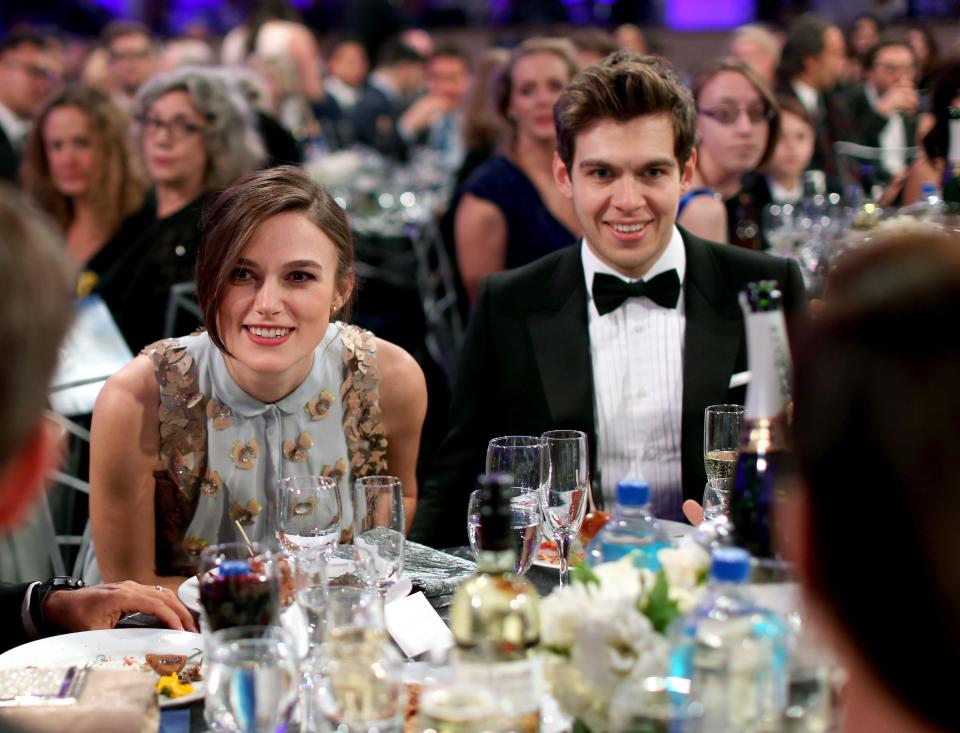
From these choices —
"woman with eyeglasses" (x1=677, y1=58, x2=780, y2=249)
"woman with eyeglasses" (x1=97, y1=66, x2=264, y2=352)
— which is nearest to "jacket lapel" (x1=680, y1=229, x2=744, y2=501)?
"woman with eyeglasses" (x1=677, y1=58, x2=780, y2=249)

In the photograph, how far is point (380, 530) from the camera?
71.9 inches

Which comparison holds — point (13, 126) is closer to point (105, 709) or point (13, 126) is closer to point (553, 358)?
point (553, 358)

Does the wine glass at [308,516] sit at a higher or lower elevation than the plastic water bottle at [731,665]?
higher

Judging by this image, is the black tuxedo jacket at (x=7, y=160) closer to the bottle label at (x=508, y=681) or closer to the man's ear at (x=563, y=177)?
the man's ear at (x=563, y=177)

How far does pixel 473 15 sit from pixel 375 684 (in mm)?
15079

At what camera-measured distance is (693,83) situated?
188 inches

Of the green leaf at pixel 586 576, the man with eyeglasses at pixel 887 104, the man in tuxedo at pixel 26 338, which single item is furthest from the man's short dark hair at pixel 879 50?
the man in tuxedo at pixel 26 338

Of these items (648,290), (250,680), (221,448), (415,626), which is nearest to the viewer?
(250,680)

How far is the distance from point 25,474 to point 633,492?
719mm

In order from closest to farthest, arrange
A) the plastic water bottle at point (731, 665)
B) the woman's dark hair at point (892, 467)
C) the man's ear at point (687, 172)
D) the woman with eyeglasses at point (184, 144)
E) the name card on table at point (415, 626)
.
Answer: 1. the woman's dark hair at point (892, 467)
2. the plastic water bottle at point (731, 665)
3. the name card on table at point (415, 626)
4. the man's ear at point (687, 172)
5. the woman with eyeglasses at point (184, 144)

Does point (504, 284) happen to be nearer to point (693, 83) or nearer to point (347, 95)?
point (693, 83)

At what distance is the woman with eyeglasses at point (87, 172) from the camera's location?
5047mm

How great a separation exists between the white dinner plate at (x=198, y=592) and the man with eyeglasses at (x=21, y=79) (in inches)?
226

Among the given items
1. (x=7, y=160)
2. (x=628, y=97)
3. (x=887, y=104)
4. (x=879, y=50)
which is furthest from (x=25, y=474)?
(x=879, y=50)
